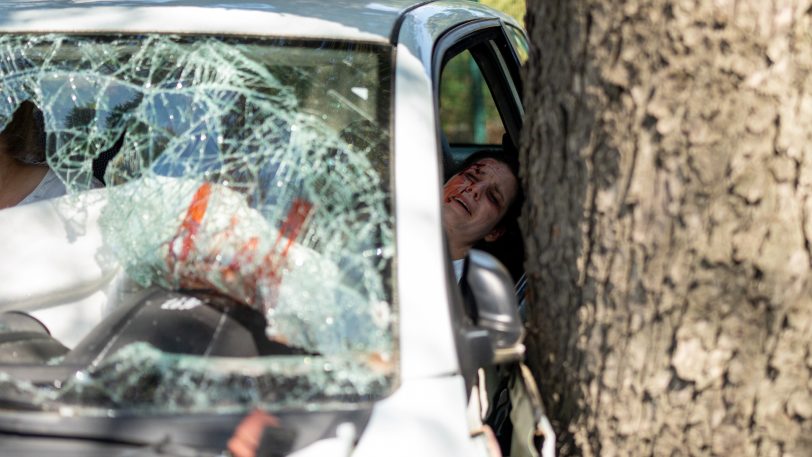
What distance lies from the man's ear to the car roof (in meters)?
0.77

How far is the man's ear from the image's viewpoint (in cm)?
310

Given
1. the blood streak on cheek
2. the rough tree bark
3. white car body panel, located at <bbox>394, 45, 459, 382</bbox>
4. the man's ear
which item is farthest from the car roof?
the man's ear

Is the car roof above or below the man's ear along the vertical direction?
above

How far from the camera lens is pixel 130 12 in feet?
8.30

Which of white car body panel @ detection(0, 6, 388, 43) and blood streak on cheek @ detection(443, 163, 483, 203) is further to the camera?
blood streak on cheek @ detection(443, 163, 483, 203)

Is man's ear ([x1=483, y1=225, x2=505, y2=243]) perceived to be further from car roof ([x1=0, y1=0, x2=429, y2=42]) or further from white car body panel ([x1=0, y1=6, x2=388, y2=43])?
white car body panel ([x1=0, y1=6, x2=388, y2=43])

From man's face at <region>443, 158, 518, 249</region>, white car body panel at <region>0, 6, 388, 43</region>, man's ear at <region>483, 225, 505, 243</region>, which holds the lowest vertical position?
man's ear at <region>483, 225, 505, 243</region>

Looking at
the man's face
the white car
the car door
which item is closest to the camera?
the white car

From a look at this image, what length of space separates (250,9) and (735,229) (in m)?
1.31

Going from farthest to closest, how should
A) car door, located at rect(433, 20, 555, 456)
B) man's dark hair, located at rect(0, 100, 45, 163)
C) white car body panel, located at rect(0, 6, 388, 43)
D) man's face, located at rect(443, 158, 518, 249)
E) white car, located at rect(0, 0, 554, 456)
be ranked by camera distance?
man's face, located at rect(443, 158, 518, 249), man's dark hair, located at rect(0, 100, 45, 163), white car body panel, located at rect(0, 6, 388, 43), car door, located at rect(433, 20, 555, 456), white car, located at rect(0, 0, 554, 456)

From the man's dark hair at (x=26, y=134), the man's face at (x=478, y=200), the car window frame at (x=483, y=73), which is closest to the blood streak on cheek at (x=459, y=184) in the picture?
the man's face at (x=478, y=200)

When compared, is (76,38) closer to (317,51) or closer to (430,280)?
(317,51)

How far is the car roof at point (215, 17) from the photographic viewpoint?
2.39 meters

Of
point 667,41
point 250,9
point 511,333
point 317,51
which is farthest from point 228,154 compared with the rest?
point 667,41
